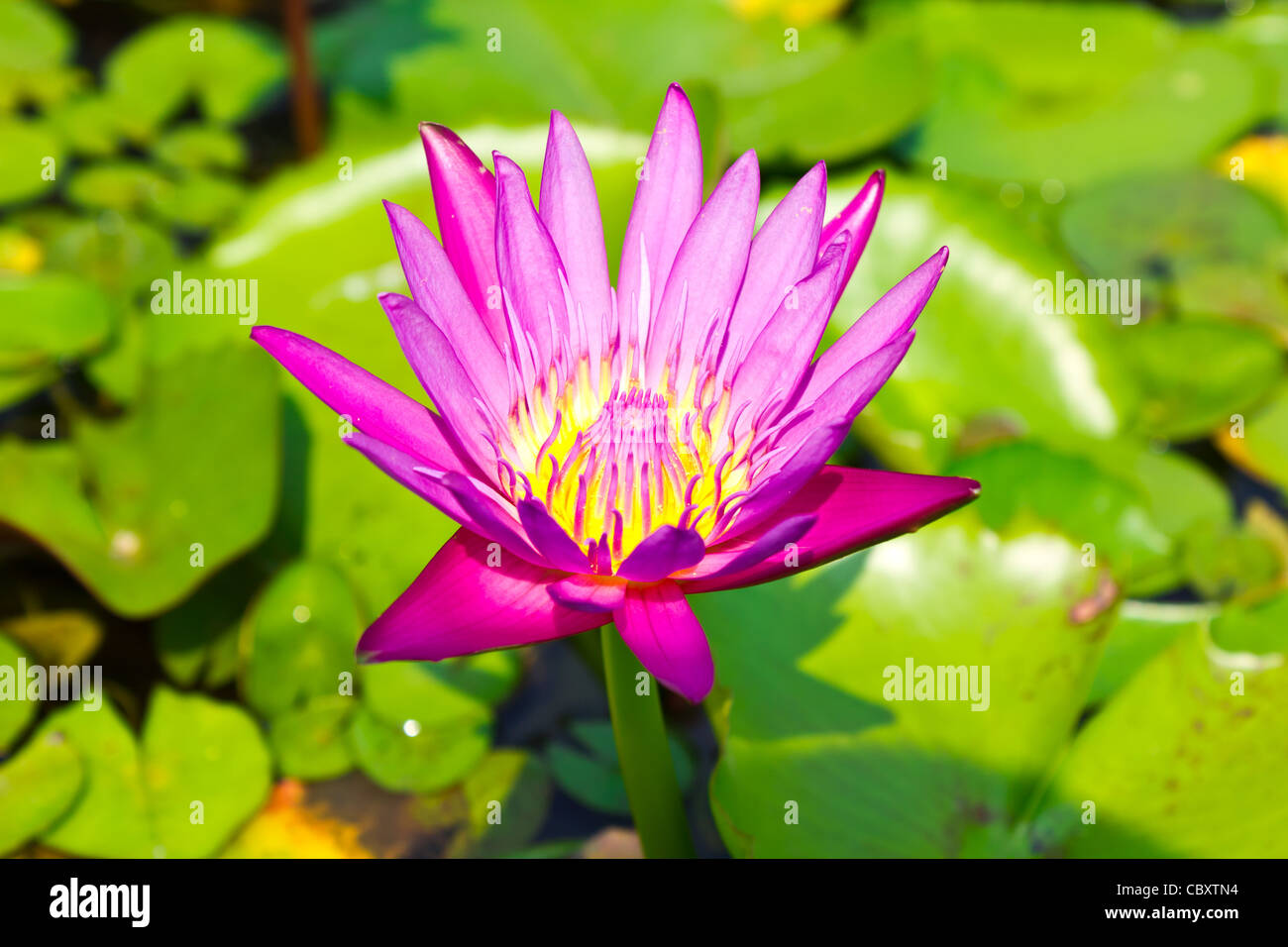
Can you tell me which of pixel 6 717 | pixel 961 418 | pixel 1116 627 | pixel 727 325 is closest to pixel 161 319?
pixel 6 717

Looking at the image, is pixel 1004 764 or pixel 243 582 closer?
pixel 1004 764

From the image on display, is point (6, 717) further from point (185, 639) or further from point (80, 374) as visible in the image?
point (80, 374)

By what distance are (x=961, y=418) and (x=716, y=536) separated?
1350mm

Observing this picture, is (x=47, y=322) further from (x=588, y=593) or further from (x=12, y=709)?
(x=588, y=593)

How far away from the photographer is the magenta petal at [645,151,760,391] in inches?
56.7

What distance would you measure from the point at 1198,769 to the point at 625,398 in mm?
1207

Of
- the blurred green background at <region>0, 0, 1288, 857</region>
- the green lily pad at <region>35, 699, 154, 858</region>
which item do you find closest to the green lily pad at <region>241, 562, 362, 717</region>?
the blurred green background at <region>0, 0, 1288, 857</region>

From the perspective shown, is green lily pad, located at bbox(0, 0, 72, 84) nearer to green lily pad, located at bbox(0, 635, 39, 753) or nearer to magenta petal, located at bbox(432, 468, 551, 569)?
green lily pad, located at bbox(0, 635, 39, 753)

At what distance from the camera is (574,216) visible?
1.48 m

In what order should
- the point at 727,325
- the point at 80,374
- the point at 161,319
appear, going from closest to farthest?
the point at 727,325 < the point at 161,319 < the point at 80,374

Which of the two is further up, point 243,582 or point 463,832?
point 243,582

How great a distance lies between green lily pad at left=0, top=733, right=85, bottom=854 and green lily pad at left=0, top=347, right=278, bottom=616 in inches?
11.5

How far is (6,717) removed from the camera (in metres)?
2.01
